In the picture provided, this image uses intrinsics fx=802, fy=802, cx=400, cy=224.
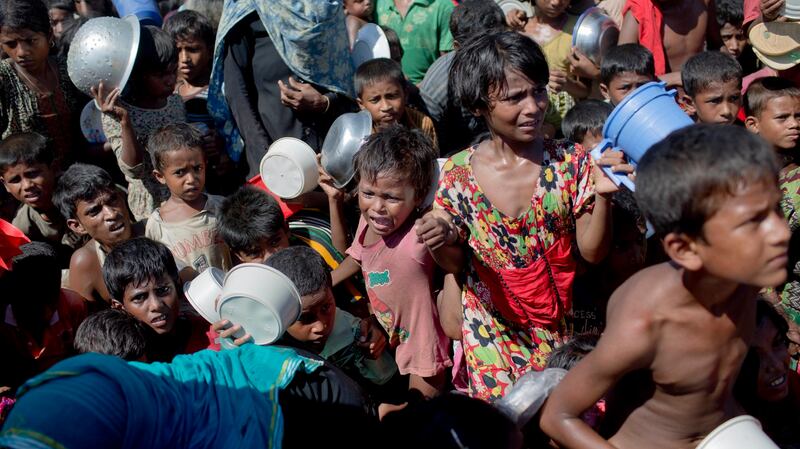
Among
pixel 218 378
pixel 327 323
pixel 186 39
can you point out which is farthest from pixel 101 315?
pixel 186 39

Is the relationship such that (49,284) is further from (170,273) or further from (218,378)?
(218,378)

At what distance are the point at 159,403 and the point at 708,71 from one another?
10.9 ft

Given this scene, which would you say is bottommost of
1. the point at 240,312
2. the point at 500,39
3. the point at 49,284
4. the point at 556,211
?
the point at 49,284

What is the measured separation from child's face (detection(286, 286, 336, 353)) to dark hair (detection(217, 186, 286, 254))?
0.70m

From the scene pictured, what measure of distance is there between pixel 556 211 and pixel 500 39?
2.06ft

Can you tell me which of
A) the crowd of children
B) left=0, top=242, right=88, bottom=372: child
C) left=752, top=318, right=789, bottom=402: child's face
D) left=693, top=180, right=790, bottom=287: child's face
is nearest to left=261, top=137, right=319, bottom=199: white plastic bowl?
the crowd of children

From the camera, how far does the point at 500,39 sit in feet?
9.14

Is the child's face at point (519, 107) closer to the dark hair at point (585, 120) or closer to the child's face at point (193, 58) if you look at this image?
the dark hair at point (585, 120)

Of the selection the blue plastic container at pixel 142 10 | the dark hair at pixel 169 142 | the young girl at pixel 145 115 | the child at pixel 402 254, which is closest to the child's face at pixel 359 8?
the blue plastic container at pixel 142 10

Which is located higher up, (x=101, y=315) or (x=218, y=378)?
(x=218, y=378)

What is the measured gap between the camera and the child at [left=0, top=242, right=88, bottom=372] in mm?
3549


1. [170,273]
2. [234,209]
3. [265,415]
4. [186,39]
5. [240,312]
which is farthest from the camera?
[186,39]

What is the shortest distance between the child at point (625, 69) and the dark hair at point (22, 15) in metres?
3.21

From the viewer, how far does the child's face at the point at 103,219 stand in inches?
156
